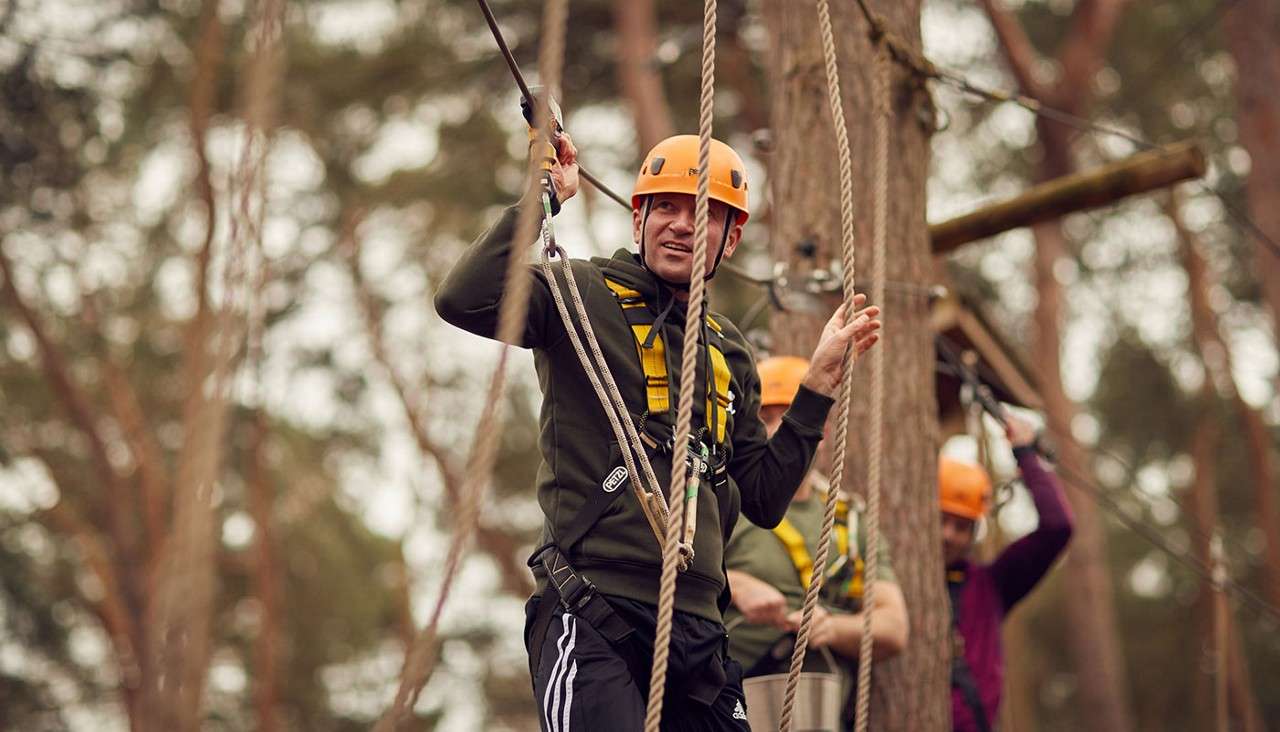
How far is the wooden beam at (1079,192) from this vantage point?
5.95 metres

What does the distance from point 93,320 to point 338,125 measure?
3.55m

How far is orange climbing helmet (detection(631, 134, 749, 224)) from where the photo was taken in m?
3.12

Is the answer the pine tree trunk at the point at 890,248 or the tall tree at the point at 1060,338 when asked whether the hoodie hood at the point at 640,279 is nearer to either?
the pine tree trunk at the point at 890,248

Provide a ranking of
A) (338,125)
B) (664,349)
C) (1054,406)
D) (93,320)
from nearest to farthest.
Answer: (664,349), (1054,406), (338,125), (93,320)

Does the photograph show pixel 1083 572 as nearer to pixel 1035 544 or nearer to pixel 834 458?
pixel 1035 544

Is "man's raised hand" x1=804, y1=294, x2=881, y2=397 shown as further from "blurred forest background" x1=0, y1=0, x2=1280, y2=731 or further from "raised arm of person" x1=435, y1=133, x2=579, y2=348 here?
"blurred forest background" x1=0, y1=0, x2=1280, y2=731

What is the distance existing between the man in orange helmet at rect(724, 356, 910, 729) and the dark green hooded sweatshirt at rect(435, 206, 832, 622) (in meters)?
0.60

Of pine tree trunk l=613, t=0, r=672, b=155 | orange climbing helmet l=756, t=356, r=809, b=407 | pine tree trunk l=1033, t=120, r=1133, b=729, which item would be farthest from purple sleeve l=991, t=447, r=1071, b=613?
pine tree trunk l=1033, t=120, r=1133, b=729

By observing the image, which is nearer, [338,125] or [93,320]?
[338,125]

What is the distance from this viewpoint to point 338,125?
13578 mm

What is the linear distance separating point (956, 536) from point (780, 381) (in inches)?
54.2

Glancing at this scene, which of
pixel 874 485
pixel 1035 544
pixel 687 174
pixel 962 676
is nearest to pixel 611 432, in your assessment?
pixel 687 174

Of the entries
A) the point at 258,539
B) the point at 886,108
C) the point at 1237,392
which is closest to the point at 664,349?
the point at 886,108

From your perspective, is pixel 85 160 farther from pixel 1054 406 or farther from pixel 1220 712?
pixel 1220 712
